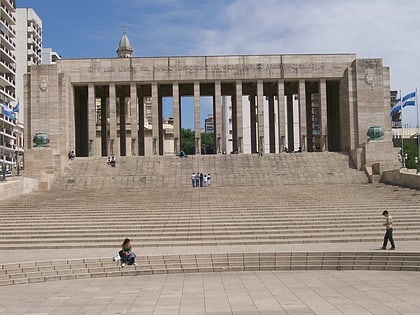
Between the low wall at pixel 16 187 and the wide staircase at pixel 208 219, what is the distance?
775 mm

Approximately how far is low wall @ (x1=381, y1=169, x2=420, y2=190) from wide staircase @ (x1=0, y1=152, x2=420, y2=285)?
2.67 feet

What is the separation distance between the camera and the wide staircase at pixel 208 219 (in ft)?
47.5

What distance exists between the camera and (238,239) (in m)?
18.8

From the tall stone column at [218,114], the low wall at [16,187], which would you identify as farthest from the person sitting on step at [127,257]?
the tall stone column at [218,114]

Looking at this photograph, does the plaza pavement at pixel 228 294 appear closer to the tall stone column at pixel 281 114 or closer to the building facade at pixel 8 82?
the tall stone column at pixel 281 114

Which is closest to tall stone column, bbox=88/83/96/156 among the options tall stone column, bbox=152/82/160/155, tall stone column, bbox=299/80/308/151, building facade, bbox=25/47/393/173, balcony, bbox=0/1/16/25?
building facade, bbox=25/47/393/173

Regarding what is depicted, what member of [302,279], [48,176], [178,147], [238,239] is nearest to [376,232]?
[238,239]

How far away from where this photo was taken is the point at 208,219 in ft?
71.0

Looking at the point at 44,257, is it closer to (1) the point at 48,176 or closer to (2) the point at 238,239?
(2) the point at 238,239

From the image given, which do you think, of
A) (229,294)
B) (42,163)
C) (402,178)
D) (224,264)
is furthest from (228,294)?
(42,163)

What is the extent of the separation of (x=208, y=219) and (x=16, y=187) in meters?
13.6

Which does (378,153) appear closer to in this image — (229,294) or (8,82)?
(229,294)

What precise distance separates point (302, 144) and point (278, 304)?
3415cm

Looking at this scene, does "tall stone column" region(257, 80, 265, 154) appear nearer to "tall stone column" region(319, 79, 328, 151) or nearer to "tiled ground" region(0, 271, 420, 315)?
"tall stone column" region(319, 79, 328, 151)
